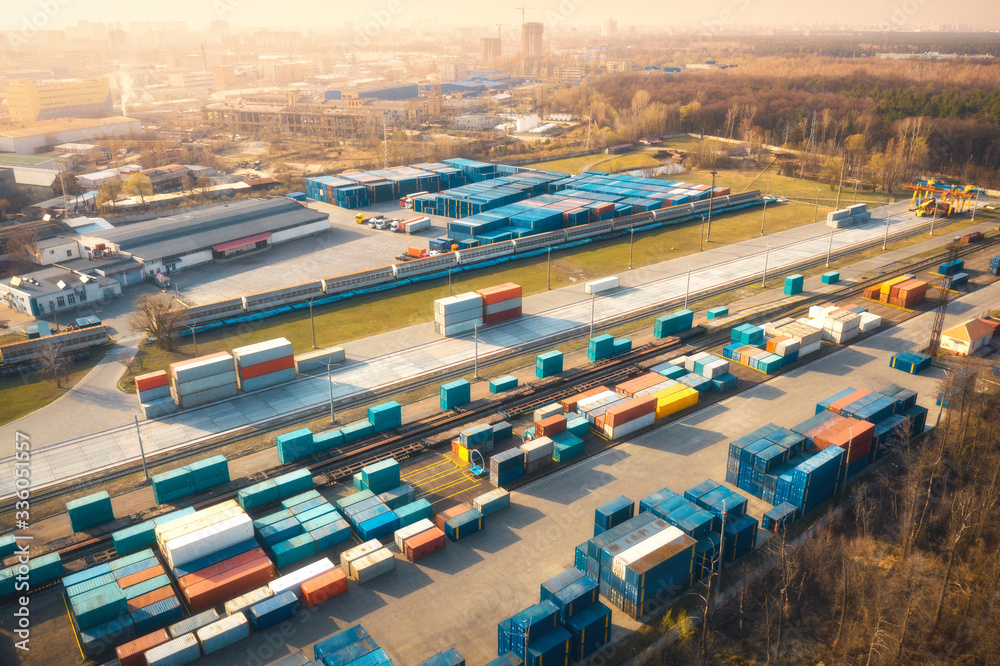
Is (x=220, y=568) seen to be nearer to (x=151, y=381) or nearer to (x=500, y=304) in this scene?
(x=151, y=381)

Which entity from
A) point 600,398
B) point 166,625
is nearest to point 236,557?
point 166,625

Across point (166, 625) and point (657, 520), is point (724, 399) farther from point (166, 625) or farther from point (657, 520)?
point (166, 625)

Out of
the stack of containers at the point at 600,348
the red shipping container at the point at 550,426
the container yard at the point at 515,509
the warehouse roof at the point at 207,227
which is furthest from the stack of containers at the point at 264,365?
the warehouse roof at the point at 207,227

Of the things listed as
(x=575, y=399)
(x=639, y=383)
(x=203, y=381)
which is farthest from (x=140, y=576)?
(x=639, y=383)

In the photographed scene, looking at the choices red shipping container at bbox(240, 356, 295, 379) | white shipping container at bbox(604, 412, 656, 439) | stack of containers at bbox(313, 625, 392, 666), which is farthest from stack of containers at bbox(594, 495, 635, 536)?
red shipping container at bbox(240, 356, 295, 379)

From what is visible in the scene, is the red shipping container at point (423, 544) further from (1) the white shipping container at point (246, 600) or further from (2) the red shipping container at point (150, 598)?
(2) the red shipping container at point (150, 598)
